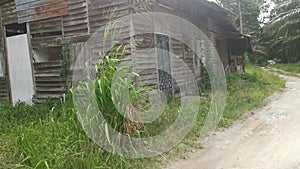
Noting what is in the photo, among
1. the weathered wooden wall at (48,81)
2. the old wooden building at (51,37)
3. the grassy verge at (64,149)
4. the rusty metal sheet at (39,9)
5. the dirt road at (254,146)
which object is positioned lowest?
the dirt road at (254,146)

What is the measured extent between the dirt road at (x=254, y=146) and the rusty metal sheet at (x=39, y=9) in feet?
16.0

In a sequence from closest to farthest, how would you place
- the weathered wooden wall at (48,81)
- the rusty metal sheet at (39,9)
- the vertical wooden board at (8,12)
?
the rusty metal sheet at (39,9) → the weathered wooden wall at (48,81) → the vertical wooden board at (8,12)

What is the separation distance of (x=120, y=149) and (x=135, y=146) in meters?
0.25

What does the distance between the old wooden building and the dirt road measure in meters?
2.54

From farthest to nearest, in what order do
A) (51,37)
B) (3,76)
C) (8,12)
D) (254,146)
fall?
(3,76)
(8,12)
(51,37)
(254,146)

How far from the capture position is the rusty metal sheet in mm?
7078

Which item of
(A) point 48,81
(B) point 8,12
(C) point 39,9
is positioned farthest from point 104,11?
(B) point 8,12

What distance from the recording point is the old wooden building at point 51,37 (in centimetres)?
664

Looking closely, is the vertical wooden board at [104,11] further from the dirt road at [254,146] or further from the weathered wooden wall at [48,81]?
the dirt road at [254,146]

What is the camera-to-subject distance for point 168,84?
8016 millimetres

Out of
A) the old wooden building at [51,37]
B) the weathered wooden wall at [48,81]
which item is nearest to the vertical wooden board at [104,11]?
the old wooden building at [51,37]

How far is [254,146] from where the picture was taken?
412cm

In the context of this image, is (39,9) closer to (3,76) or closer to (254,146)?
(3,76)

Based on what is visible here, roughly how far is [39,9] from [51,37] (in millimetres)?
824
